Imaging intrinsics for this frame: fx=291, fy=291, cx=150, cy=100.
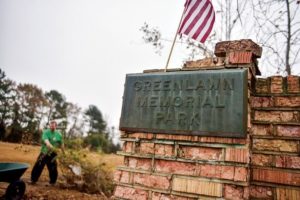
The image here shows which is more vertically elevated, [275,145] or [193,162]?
[275,145]

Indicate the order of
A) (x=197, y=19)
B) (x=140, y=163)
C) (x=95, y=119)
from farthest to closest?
(x=95, y=119), (x=197, y=19), (x=140, y=163)

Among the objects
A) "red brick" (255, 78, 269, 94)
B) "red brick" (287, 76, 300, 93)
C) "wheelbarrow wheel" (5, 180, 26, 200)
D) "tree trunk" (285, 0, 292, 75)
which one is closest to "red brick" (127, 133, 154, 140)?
"red brick" (255, 78, 269, 94)

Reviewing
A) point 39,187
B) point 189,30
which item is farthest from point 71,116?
point 189,30

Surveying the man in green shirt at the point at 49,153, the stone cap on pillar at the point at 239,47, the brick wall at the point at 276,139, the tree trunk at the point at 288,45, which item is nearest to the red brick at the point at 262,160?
the brick wall at the point at 276,139

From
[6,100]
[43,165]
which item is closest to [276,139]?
[43,165]

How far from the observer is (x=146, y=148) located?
6.25 ft

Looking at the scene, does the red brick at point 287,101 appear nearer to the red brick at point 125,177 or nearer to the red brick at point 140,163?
the red brick at point 140,163

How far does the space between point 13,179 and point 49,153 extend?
2.17 metres

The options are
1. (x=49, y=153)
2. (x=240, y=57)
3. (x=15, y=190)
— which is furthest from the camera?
(x=49, y=153)

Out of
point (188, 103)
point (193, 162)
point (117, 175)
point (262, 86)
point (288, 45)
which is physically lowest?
point (117, 175)

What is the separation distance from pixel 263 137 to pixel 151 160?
0.74 meters

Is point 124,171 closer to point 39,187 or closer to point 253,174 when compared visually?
point 253,174

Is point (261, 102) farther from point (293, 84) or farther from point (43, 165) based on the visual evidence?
point (43, 165)

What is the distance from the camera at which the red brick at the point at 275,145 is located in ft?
5.87
